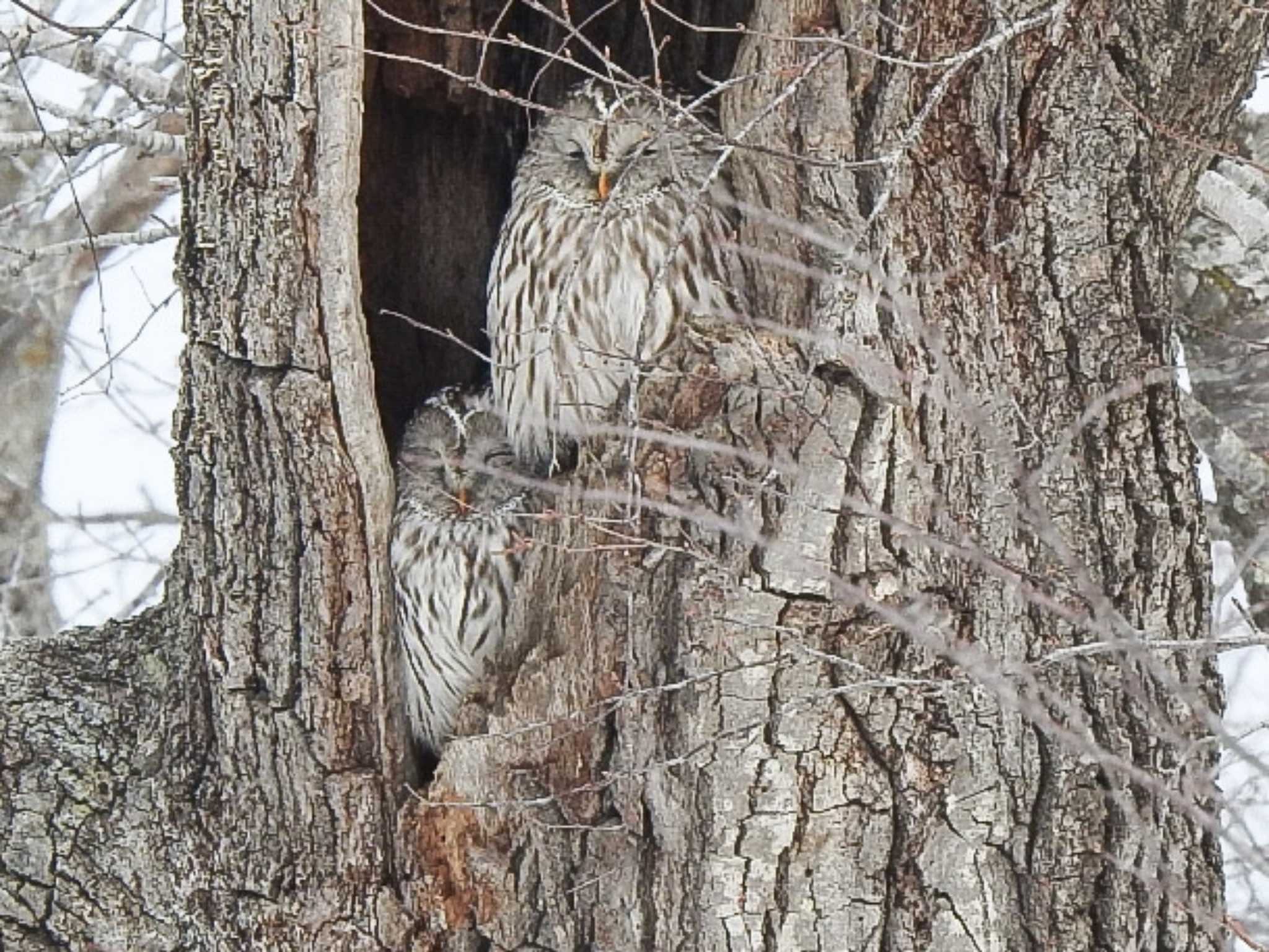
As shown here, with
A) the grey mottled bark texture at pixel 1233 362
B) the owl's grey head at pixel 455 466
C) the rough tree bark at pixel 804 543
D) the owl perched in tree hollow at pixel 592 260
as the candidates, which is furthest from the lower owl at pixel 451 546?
the grey mottled bark texture at pixel 1233 362

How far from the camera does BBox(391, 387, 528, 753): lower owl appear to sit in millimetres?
4453

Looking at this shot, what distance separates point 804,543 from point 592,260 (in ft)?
3.63

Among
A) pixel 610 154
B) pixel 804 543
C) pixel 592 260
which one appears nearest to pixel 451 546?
pixel 592 260

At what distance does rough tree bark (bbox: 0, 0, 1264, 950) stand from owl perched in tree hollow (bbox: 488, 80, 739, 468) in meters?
0.24

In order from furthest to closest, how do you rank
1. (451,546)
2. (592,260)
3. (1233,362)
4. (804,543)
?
1. (1233,362)
2. (451,546)
3. (592,260)
4. (804,543)

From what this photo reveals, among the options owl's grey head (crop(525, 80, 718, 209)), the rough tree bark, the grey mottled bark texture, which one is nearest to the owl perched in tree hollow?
owl's grey head (crop(525, 80, 718, 209))

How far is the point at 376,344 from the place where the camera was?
4938mm

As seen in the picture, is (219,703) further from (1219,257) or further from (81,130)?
(1219,257)

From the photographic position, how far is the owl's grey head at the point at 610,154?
4.14m

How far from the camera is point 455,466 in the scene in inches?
182

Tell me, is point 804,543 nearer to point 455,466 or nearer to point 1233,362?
point 455,466

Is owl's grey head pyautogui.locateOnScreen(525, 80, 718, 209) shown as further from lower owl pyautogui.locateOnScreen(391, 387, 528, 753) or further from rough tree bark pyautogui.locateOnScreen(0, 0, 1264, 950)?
lower owl pyautogui.locateOnScreen(391, 387, 528, 753)

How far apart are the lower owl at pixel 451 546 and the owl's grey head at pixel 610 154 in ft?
2.26

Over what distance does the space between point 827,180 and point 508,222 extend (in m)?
1.11
